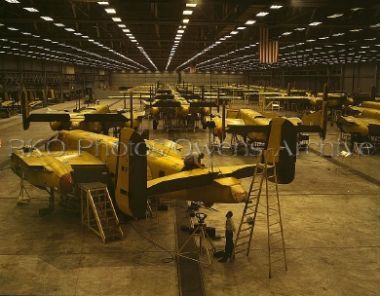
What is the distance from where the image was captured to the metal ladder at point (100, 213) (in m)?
15.4

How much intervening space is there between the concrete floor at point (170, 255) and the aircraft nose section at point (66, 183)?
1.78m

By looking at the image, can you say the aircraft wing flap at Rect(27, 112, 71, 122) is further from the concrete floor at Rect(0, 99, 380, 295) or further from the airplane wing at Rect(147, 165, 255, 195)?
the airplane wing at Rect(147, 165, 255, 195)

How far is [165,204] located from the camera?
1916 cm

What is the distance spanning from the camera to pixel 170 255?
45.8 ft

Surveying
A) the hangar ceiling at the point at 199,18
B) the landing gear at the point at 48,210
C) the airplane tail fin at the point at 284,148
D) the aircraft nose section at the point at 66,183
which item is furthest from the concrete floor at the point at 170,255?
the hangar ceiling at the point at 199,18

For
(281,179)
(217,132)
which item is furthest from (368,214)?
(217,132)

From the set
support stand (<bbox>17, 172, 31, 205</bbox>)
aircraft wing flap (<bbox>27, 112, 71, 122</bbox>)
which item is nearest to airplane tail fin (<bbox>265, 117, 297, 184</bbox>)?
aircraft wing flap (<bbox>27, 112, 71, 122</bbox>)

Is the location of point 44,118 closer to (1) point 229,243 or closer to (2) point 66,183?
(2) point 66,183

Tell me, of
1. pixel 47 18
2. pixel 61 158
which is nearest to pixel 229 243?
pixel 61 158

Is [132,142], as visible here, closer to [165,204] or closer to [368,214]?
[165,204]

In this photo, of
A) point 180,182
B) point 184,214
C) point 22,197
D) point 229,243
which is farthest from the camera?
point 22,197

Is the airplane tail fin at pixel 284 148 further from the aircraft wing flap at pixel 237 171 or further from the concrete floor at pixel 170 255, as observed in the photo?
the concrete floor at pixel 170 255

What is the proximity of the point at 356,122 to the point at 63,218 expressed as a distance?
1057 inches

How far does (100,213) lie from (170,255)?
3932 millimetres
